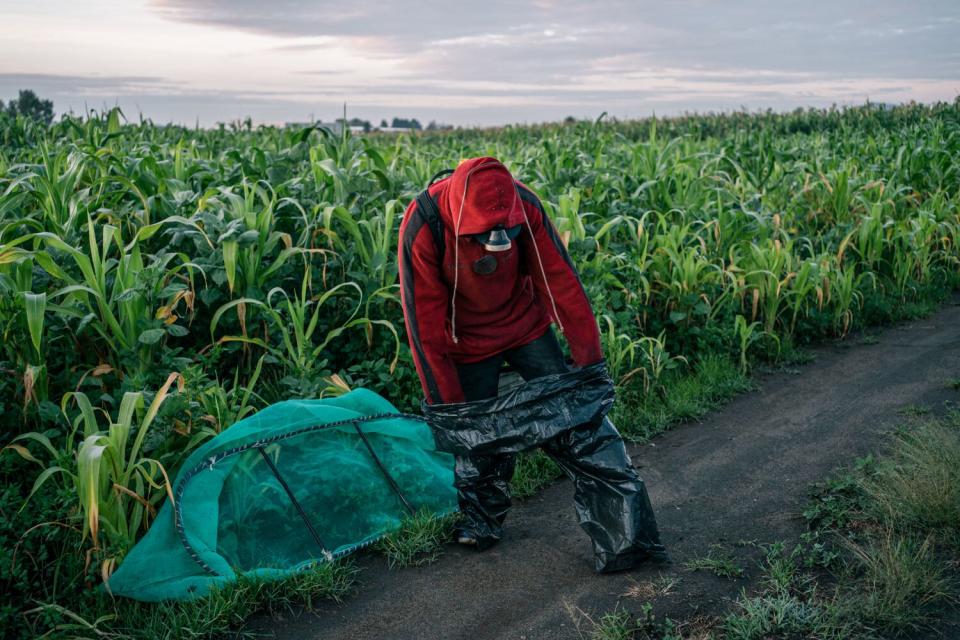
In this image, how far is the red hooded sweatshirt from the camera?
2.96m

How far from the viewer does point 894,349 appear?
6.12 metres

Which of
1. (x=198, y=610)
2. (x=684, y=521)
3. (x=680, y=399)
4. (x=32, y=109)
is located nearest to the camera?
(x=198, y=610)

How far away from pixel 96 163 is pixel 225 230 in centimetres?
160

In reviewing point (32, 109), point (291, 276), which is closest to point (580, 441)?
point (291, 276)

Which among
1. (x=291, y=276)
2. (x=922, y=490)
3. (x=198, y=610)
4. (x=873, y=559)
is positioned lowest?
(x=198, y=610)

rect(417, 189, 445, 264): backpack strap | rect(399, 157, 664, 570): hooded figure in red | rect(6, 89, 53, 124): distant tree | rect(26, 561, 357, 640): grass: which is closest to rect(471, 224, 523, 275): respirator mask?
rect(399, 157, 664, 570): hooded figure in red

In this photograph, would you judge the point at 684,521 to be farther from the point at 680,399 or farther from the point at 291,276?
the point at 291,276

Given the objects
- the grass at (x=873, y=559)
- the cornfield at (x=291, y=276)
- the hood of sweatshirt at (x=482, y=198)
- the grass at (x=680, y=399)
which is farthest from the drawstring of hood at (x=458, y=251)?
the grass at (x=680, y=399)

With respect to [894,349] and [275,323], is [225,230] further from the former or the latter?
[894,349]

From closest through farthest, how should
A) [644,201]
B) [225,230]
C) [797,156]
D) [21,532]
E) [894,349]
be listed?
1. [21,532]
2. [225,230]
3. [894,349]
4. [644,201]
5. [797,156]

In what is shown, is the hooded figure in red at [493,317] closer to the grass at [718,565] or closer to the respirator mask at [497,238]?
the respirator mask at [497,238]

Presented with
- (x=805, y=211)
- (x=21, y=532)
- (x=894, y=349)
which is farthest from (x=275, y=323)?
(x=805, y=211)

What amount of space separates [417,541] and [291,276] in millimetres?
1971

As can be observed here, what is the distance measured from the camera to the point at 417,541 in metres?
3.45
